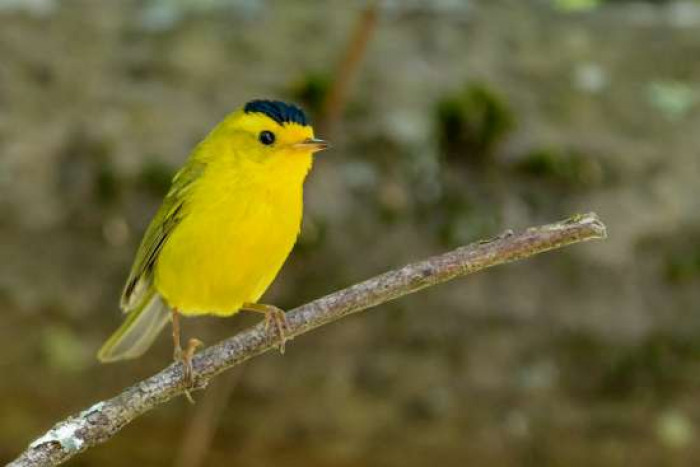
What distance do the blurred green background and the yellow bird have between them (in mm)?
1304

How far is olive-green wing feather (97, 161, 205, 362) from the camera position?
13.6 feet

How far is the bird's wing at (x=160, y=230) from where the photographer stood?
4117 mm

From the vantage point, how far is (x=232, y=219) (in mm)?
3855

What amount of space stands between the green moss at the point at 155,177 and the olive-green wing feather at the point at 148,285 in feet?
3.60

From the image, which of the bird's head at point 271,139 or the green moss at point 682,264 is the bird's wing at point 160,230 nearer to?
the bird's head at point 271,139

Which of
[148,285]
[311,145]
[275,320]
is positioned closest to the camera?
[275,320]

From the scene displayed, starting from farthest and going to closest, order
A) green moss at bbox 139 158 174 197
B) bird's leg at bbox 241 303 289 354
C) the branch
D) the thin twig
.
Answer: green moss at bbox 139 158 174 197, the thin twig, bird's leg at bbox 241 303 289 354, the branch

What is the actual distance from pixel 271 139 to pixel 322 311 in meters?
1.11

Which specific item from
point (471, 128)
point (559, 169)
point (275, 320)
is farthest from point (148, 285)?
point (559, 169)

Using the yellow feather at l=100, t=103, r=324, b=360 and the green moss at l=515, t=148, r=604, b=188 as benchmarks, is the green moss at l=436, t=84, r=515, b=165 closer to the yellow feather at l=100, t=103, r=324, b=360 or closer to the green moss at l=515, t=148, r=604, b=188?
the green moss at l=515, t=148, r=604, b=188

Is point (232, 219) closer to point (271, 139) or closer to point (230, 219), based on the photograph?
point (230, 219)

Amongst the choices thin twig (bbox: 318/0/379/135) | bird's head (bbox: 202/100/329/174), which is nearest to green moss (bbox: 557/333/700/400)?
thin twig (bbox: 318/0/379/135)

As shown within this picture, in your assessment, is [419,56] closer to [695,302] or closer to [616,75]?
[616,75]

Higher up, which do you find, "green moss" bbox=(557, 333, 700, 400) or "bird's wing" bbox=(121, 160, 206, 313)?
"green moss" bbox=(557, 333, 700, 400)
